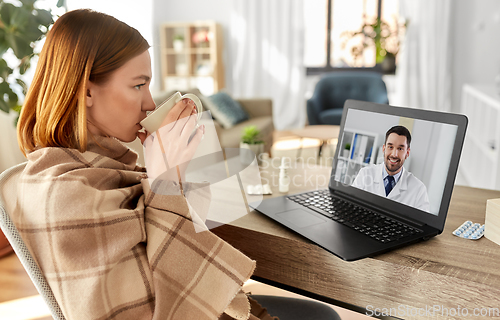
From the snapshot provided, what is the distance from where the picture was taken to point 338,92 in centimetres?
459

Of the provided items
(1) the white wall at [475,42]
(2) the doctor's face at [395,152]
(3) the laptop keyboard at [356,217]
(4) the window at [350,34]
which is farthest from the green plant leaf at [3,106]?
(1) the white wall at [475,42]

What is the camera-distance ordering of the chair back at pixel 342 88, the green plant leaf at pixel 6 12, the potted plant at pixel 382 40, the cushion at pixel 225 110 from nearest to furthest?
1. the green plant leaf at pixel 6 12
2. the cushion at pixel 225 110
3. the chair back at pixel 342 88
4. the potted plant at pixel 382 40

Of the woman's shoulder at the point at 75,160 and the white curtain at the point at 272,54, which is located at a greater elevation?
the white curtain at the point at 272,54

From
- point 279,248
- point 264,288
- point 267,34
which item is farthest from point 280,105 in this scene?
point 279,248

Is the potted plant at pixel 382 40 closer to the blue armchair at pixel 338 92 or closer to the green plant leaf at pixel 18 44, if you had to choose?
the blue armchair at pixel 338 92

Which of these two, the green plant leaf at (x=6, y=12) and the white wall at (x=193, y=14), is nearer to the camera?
the green plant leaf at (x=6, y=12)

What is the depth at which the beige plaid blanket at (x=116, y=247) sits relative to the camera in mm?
643

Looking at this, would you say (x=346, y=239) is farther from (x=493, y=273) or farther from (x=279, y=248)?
(x=493, y=273)

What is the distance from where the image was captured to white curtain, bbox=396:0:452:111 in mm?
4934

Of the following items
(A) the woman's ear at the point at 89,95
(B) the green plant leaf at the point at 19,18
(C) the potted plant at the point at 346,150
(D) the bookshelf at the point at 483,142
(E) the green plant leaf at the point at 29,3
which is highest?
(E) the green plant leaf at the point at 29,3

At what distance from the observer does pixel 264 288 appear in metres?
1.83

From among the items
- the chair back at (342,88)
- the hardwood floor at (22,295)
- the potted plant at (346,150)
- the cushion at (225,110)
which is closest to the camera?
the potted plant at (346,150)

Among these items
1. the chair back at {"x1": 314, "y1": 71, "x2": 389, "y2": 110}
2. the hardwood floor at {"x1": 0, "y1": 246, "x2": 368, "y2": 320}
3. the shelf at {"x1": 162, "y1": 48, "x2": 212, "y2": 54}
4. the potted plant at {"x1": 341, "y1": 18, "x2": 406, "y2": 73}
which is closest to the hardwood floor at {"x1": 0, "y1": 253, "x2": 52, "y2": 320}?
the hardwood floor at {"x1": 0, "y1": 246, "x2": 368, "y2": 320}

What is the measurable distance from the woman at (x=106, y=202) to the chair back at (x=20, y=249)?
0.01 metres
